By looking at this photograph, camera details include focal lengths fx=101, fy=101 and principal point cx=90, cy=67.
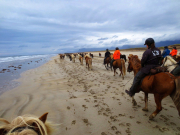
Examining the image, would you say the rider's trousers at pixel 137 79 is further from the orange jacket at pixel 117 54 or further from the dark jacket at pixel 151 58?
the orange jacket at pixel 117 54

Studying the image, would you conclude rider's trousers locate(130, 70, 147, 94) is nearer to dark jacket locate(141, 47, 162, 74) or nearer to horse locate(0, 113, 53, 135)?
dark jacket locate(141, 47, 162, 74)

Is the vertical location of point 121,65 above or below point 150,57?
below

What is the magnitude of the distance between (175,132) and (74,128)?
2.73 metres

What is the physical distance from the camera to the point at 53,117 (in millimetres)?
3555

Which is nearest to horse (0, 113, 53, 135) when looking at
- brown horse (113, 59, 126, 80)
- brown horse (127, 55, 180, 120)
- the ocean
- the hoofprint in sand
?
the hoofprint in sand

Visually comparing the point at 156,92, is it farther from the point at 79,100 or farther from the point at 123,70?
the point at 123,70

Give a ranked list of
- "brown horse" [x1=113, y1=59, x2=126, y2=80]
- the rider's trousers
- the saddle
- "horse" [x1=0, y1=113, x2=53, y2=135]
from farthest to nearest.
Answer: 1. "brown horse" [x1=113, y1=59, x2=126, y2=80]
2. the rider's trousers
3. the saddle
4. "horse" [x1=0, y1=113, x2=53, y2=135]

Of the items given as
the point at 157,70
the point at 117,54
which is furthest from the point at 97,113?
the point at 117,54

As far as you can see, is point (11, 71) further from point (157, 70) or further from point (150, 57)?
point (157, 70)

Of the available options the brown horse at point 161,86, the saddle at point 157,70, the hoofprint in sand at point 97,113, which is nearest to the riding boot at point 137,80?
the brown horse at point 161,86

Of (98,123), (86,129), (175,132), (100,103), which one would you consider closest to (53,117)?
(86,129)

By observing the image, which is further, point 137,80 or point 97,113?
point 97,113

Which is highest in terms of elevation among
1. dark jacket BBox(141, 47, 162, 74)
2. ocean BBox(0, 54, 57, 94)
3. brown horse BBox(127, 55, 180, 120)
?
dark jacket BBox(141, 47, 162, 74)

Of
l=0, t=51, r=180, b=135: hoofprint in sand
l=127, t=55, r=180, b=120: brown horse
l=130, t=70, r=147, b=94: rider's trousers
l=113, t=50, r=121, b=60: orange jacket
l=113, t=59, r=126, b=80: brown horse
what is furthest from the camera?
l=113, t=50, r=121, b=60: orange jacket
